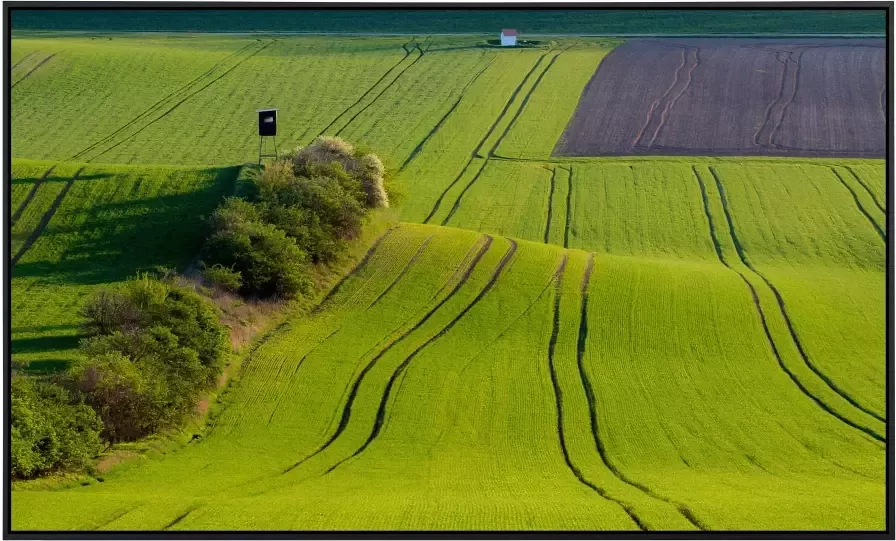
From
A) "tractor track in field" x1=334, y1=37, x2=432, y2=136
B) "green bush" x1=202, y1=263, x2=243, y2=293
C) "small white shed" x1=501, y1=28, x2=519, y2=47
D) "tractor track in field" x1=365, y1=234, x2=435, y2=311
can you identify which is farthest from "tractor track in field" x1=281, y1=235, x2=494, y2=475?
"small white shed" x1=501, y1=28, x2=519, y2=47

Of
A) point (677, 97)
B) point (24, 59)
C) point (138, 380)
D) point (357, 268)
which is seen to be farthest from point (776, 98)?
point (138, 380)

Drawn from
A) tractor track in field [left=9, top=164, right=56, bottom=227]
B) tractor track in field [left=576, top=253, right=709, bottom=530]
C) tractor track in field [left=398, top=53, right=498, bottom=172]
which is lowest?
tractor track in field [left=576, top=253, right=709, bottom=530]

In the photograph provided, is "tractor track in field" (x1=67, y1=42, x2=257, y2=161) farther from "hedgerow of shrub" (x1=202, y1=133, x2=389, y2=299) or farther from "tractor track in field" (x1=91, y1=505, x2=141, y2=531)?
"tractor track in field" (x1=91, y1=505, x2=141, y2=531)

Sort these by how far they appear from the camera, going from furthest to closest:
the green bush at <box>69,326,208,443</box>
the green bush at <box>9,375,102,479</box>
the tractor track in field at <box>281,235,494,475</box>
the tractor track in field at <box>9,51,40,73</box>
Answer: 1. the tractor track in field at <box>9,51,40,73</box>
2. the tractor track in field at <box>281,235,494,475</box>
3. the green bush at <box>69,326,208,443</box>
4. the green bush at <box>9,375,102,479</box>

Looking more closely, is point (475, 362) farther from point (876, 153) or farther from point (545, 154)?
point (876, 153)

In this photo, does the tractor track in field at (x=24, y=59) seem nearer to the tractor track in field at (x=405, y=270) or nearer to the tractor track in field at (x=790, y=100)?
the tractor track in field at (x=405, y=270)

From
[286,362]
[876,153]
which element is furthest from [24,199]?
[876,153]

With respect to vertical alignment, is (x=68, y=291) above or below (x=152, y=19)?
below
